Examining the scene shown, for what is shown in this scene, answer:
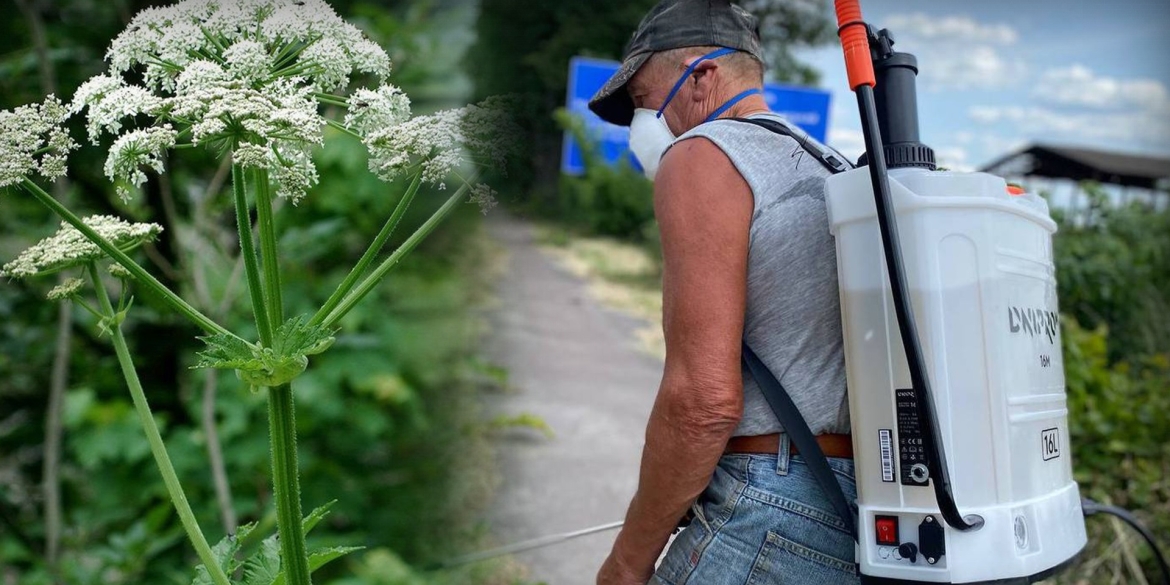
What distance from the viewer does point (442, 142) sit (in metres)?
1.06

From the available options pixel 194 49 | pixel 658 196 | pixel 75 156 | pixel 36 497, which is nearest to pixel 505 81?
pixel 658 196

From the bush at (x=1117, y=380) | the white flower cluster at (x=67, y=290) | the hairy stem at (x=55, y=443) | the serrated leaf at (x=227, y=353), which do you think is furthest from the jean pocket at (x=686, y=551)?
the bush at (x=1117, y=380)

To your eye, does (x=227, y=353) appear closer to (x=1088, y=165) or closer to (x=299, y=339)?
(x=299, y=339)

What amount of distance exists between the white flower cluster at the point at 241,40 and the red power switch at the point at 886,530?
3.04 feet

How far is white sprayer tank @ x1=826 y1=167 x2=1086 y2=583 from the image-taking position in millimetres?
1352

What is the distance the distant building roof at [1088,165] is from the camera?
9.57 metres

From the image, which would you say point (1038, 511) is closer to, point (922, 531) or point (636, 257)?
point (922, 531)

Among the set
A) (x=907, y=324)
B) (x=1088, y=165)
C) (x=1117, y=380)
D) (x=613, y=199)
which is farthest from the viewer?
(x=1088, y=165)

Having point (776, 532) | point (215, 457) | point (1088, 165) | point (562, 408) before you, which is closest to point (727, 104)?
point (776, 532)

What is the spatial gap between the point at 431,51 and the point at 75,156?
0.97 metres

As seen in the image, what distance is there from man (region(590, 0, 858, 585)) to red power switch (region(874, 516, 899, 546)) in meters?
0.12

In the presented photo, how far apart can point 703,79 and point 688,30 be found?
3.4 inches

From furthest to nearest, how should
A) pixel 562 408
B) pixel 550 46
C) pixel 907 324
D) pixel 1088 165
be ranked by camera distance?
pixel 1088 165
pixel 562 408
pixel 550 46
pixel 907 324

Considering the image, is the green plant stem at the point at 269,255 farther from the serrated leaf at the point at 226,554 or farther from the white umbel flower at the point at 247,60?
the serrated leaf at the point at 226,554
